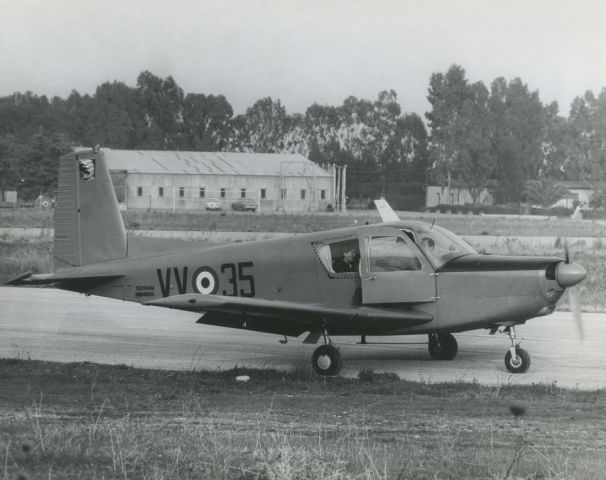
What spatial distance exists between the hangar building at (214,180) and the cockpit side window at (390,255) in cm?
5985

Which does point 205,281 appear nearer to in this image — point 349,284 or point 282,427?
point 349,284

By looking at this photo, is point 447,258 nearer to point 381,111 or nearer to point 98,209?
point 98,209

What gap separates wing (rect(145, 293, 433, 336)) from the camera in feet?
32.2

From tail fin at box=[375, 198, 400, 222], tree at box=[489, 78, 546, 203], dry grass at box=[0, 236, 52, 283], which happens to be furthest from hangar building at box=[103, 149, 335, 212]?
tail fin at box=[375, 198, 400, 222]

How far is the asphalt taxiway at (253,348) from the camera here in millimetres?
10719

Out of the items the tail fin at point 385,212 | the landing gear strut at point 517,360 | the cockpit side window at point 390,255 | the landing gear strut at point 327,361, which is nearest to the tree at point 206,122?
the tail fin at point 385,212

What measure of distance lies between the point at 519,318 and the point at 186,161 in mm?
64859

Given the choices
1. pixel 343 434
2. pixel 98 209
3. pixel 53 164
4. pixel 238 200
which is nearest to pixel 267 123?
pixel 238 200

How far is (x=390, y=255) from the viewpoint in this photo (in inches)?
414

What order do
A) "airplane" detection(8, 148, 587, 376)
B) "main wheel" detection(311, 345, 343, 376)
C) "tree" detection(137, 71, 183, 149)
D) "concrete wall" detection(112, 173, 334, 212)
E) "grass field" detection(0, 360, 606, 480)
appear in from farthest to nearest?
"tree" detection(137, 71, 183, 149) < "concrete wall" detection(112, 173, 334, 212) < "main wheel" detection(311, 345, 343, 376) < "airplane" detection(8, 148, 587, 376) < "grass field" detection(0, 360, 606, 480)

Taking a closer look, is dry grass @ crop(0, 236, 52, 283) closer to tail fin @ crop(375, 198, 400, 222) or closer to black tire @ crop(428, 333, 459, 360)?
tail fin @ crop(375, 198, 400, 222)

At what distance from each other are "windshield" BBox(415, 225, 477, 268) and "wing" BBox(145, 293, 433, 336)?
753 mm

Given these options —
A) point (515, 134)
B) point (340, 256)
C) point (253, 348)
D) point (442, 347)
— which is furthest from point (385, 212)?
point (515, 134)

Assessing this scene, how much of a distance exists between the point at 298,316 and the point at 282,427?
10.6 feet
